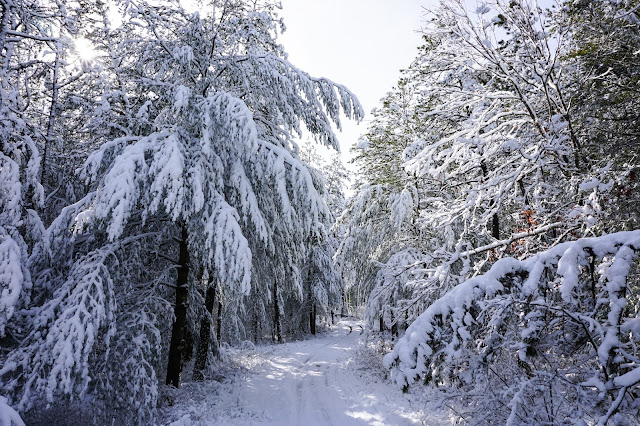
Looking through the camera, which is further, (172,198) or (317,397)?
(317,397)

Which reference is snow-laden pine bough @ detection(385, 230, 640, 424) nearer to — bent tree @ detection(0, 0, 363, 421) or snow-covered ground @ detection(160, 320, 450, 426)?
snow-covered ground @ detection(160, 320, 450, 426)

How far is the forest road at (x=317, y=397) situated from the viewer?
308 inches

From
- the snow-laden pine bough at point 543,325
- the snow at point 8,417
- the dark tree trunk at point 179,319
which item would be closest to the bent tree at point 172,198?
the dark tree trunk at point 179,319

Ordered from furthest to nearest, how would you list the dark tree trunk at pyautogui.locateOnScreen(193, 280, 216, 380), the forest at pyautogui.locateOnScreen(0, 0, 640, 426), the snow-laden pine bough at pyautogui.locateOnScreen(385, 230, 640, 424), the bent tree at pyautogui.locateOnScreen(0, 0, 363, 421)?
1. the dark tree trunk at pyautogui.locateOnScreen(193, 280, 216, 380)
2. the bent tree at pyautogui.locateOnScreen(0, 0, 363, 421)
3. the forest at pyautogui.locateOnScreen(0, 0, 640, 426)
4. the snow-laden pine bough at pyautogui.locateOnScreen(385, 230, 640, 424)

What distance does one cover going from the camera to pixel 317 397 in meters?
9.69

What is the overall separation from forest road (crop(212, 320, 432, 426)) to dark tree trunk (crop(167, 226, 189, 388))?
4.78ft

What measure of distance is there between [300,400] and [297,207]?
212 inches

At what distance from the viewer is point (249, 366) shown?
43.5ft

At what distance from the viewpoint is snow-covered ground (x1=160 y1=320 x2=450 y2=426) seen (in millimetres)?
7605

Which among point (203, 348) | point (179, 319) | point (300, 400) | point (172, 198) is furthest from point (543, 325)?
point (203, 348)

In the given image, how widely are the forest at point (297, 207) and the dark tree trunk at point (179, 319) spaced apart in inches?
2.8

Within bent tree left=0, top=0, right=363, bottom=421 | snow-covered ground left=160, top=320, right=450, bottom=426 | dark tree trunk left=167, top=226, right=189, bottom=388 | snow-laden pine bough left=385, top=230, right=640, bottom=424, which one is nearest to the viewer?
snow-laden pine bough left=385, top=230, right=640, bottom=424

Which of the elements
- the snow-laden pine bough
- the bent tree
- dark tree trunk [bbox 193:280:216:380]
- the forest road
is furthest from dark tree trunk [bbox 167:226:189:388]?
the snow-laden pine bough

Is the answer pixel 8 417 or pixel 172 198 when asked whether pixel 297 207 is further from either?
pixel 8 417
